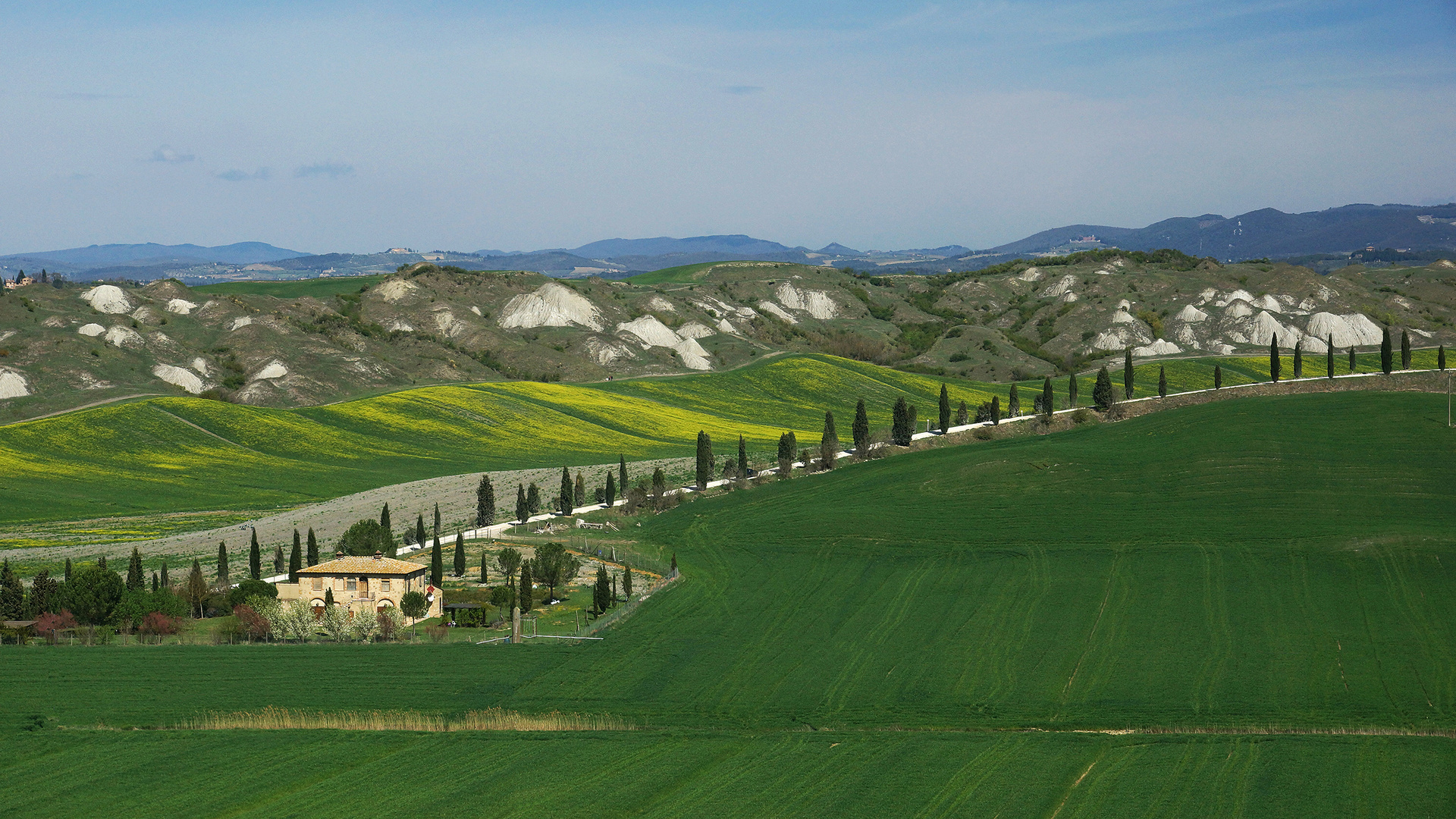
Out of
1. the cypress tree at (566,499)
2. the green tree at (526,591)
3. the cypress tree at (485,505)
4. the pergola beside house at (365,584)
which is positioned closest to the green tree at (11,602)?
the pergola beside house at (365,584)

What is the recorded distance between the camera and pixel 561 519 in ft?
267

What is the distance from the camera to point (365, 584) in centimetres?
5972

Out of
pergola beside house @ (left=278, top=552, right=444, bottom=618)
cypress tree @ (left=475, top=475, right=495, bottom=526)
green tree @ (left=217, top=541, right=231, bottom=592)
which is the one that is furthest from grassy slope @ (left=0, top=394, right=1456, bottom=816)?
green tree @ (left=217, top=541, right=231, bottom=592)

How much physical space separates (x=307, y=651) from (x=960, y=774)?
25877 mm

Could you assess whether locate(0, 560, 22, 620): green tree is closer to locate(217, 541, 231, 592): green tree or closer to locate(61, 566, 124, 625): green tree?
locate(61, 566, 124, 625): green tree

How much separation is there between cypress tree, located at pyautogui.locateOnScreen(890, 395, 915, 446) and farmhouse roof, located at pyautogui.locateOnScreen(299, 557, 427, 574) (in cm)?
4465

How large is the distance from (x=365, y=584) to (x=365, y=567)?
848 millimetres

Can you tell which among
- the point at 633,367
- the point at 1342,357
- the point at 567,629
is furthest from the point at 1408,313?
the point at 567,629

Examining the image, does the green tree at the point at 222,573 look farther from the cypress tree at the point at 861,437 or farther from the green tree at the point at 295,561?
the cypress tree at the point at 861,437

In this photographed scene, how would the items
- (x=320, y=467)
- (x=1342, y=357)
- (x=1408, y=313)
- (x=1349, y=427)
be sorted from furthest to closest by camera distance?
1. (x=1408, y=313)
2. (x=1342, y=357)
3. (x=320, y=467)
4. (x=1349, y=427)

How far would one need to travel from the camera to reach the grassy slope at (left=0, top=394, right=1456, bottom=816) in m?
33.2

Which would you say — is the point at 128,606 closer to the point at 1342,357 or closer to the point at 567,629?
the point at 567,629

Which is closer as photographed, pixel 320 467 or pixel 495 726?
pixel 495 726

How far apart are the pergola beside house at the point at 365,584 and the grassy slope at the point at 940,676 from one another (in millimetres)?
9580
